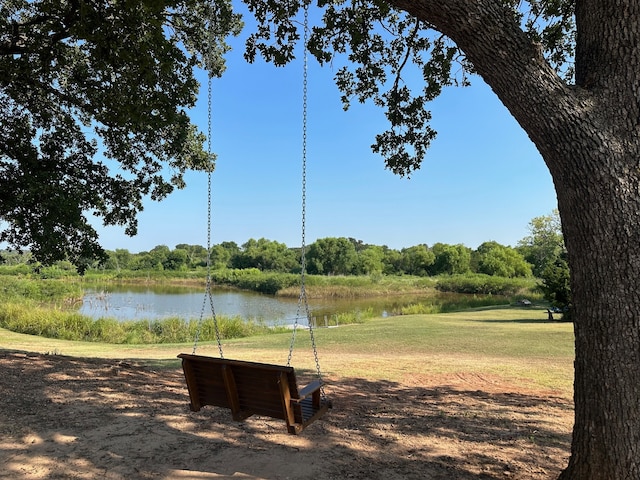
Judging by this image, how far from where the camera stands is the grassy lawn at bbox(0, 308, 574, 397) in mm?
8609

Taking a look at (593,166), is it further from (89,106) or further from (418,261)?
(418,261)

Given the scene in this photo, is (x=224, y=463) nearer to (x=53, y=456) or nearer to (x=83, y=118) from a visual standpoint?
(x=53, y=456)

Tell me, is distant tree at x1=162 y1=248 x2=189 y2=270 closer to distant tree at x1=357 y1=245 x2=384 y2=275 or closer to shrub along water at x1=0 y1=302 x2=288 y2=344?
distant tree at x1=357 y1=245 x2=384 y2=275

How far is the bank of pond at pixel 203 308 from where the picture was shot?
1842 cm

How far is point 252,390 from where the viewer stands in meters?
4.03

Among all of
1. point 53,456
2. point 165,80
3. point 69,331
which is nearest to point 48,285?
point 69,331

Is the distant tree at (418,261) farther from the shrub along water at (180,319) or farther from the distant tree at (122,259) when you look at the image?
the distant tree at (122,259)

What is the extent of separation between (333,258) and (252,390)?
275ft

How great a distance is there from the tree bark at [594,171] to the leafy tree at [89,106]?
4449 millimetres

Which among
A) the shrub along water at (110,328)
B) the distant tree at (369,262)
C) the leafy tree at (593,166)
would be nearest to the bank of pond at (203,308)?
the shrub along water at (110,328)

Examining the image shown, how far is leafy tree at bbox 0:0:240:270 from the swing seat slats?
430cm

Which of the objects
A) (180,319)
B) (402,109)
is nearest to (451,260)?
(180,319)

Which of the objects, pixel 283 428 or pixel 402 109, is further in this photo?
pixel 402 109

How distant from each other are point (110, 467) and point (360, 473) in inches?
78.1
